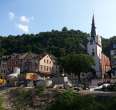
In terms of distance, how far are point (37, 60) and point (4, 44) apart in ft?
188

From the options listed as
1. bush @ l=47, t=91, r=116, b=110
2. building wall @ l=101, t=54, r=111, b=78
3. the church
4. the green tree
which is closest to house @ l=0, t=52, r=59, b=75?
the church

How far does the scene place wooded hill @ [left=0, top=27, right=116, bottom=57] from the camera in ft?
457

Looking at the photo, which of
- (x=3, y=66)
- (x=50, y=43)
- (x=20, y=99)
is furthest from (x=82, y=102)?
(x=50, y=43)

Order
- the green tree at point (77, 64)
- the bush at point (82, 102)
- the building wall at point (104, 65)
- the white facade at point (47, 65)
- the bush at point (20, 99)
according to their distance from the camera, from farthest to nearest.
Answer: the white facade at point (47, 65)
the building wall at point (104, 65)
the green tree at point (77, 64)
the bush at point (20, 99)
the bush at point (82, 102)

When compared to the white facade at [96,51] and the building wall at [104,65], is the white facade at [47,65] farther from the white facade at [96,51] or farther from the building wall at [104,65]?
the building wall at [104,65]

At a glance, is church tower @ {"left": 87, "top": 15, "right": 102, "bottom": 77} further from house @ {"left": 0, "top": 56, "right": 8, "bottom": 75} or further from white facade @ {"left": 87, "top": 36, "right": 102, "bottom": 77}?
house @ {"left": 0, "top": 56, "right": 8, "bottom": 75}

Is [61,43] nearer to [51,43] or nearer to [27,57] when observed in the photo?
[51,43]

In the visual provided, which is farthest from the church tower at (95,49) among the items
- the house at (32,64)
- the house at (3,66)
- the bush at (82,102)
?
the bush at (82,102)

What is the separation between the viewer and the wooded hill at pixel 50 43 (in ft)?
457

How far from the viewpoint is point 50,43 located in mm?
152000

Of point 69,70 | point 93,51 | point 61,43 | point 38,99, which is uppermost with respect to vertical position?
point 61,43

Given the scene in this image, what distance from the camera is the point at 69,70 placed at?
282 feet

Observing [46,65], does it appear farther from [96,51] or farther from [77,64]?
[77,64]

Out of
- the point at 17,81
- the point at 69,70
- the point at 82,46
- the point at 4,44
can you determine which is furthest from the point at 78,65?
the point at 4,44
